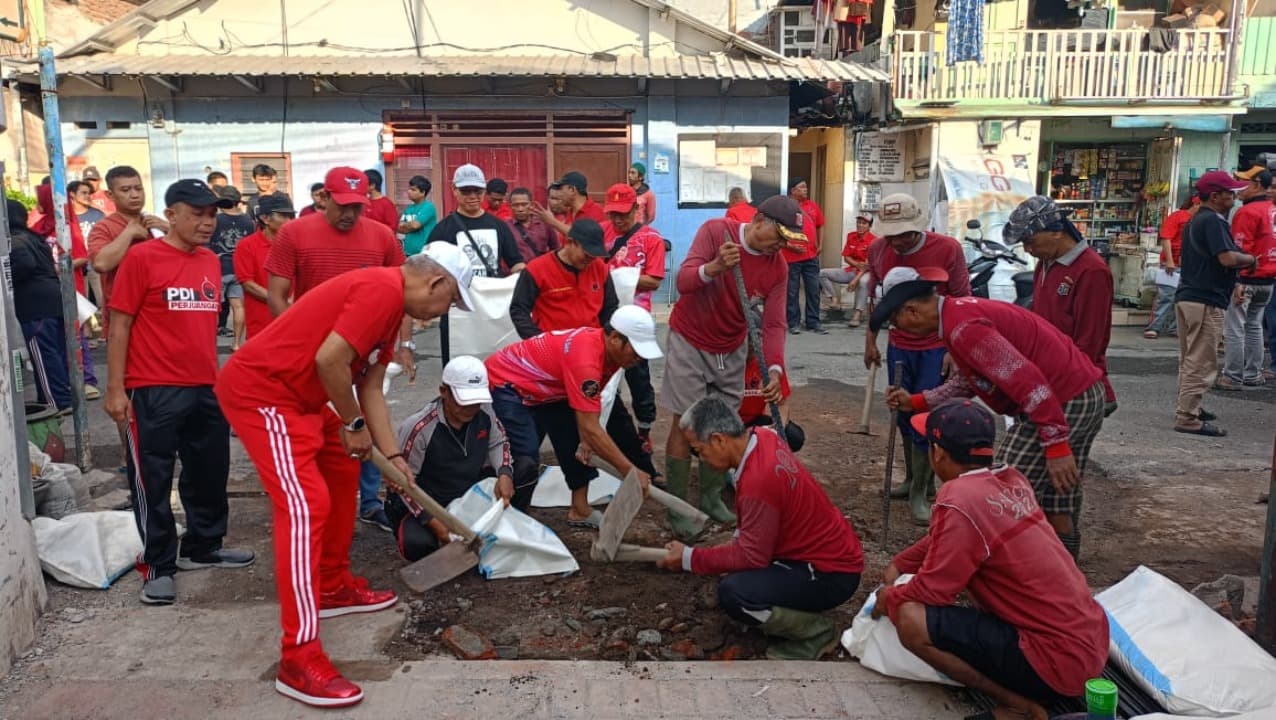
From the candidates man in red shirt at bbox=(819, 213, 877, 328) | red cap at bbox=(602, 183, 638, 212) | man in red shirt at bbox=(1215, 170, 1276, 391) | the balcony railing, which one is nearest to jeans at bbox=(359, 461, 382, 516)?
red cap at bbox=(602, 183, 638, 212)

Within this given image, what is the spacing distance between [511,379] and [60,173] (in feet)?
10.1

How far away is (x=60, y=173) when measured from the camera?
5348 mm

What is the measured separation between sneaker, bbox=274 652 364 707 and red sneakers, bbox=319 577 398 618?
0.58 meters

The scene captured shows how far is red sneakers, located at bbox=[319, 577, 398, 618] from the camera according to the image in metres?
3.71

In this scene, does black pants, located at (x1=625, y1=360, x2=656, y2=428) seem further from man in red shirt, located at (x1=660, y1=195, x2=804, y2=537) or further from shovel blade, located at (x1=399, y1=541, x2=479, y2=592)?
shovel blade, located at (x1=399, y1=541, x2=479, y2=592)

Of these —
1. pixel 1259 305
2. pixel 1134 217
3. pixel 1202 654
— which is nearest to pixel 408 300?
pixel 1202 654

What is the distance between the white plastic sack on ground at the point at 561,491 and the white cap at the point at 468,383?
115 cm

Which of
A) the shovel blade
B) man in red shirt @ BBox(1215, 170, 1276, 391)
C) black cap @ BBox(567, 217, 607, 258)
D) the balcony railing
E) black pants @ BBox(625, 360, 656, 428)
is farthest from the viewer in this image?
the balcony railing

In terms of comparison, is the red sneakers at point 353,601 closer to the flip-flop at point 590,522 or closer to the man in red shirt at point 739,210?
the flip-flop at point 590,522

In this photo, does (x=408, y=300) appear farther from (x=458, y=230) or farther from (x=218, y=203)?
(x=458, y=230)

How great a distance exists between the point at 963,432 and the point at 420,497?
2.10 m

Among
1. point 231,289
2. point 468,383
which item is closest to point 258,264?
point 468,383

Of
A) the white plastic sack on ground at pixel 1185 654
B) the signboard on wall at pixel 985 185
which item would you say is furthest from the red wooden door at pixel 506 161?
the white plastic sack on ground at pixel 1185 654

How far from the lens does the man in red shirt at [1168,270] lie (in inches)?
403
